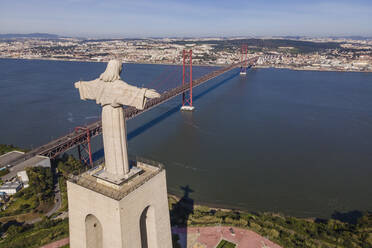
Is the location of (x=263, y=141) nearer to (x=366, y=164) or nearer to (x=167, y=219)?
(x=366, y=164)

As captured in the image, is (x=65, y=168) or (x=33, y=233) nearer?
(x=33, y=233)

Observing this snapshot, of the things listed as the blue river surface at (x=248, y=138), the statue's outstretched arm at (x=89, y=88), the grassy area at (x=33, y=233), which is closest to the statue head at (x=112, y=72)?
the statue's outstretched arm at (x=89, y=88)

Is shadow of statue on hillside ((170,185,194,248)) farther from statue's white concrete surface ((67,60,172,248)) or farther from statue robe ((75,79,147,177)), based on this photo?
statue robe ((75,79,147,177))

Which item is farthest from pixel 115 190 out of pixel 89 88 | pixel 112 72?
pixel 112 72

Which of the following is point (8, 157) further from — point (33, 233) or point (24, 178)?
point (33, 233)

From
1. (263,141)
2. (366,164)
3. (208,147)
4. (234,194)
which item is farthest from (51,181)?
(366,164)

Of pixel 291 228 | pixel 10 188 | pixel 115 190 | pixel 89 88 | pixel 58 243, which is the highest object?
pixel 89 88
